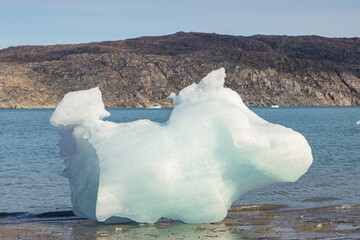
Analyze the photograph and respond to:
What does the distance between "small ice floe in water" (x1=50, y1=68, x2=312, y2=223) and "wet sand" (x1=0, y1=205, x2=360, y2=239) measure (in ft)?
1.25

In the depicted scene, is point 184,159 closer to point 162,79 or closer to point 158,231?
point 158,231

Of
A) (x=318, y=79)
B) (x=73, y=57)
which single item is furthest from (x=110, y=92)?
(x=318, y=79)

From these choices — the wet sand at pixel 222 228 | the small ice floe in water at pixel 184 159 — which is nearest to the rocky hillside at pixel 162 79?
the wet sand at pixel 222 228

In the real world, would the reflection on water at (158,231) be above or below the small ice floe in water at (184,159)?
below

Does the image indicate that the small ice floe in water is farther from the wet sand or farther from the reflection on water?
the wet sand

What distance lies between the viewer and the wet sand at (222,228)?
10.1 meters

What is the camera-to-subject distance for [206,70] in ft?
592

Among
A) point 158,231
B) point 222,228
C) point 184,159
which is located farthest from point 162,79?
point 184,159

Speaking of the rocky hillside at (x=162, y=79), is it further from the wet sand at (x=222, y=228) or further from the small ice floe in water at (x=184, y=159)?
the small ice floe in water at (x=184, y=159)

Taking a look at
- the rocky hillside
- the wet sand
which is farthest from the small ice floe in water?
the rocky hillside

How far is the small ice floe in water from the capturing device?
33.1ft

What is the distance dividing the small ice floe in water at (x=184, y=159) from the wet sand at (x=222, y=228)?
381mm

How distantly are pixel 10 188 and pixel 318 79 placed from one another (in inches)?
7296

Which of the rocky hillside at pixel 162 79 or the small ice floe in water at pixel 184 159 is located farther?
the rocky hillside at pixel 162 79
